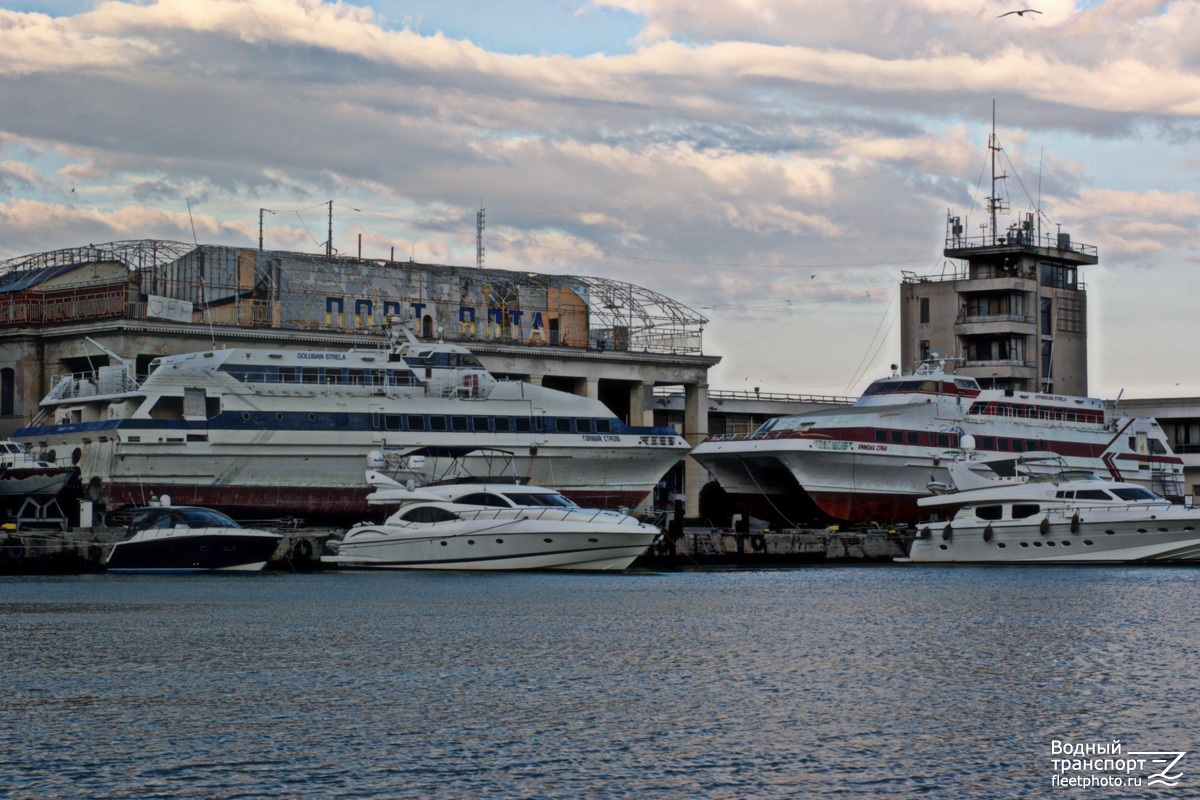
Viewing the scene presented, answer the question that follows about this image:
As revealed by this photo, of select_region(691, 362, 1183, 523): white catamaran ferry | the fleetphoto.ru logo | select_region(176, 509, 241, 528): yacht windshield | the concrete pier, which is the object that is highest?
select_region(691, 362, 1183, 523): white catamaran ferry

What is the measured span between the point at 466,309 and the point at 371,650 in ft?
206

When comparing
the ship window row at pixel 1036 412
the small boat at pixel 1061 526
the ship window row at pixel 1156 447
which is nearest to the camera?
the small boat at pixel 1061 526

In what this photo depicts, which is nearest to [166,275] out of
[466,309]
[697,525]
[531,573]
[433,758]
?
[466,309]

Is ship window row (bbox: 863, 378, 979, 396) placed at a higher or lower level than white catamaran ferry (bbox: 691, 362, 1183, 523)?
higher

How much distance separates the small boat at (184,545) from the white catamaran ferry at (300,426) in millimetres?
12815

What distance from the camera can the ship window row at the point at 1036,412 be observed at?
261 feet

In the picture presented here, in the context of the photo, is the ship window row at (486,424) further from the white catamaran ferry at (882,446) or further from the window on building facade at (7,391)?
the window on building facade at (7,391)

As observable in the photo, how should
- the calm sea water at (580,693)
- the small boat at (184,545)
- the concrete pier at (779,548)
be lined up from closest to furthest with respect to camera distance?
the calm sea water at (580,693) → the small boat at (184,545) → the concrete pier at (779,548)

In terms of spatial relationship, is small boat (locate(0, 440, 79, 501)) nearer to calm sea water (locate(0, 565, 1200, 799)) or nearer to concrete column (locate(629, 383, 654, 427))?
calm sea water (locate(0, 565, 1200, 799))

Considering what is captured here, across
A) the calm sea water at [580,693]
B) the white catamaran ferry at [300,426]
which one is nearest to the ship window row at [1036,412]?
the white catamaran ferry at [300,426]

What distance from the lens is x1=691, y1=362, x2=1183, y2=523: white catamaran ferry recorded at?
74562 millimetres

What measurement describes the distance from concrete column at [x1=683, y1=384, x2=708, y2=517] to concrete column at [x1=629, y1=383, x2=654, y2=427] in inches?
96.7

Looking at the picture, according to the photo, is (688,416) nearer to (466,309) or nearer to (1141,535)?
(466,309)

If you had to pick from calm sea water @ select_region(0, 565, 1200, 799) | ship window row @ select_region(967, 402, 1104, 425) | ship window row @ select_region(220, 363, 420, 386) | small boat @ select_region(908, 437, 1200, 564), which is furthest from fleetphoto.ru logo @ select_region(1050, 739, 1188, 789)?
ship window row @ select_region(967, 402, 1104, 425)
